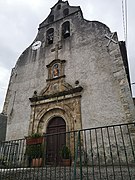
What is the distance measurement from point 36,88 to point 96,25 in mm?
5898

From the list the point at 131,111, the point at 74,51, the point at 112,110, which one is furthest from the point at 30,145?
the point at 74,51

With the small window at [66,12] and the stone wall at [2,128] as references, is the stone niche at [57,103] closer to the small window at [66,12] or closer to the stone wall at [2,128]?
the stone wall at [2,128]

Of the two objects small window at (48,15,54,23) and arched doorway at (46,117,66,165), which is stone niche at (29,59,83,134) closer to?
arched doorway at (46,117,66,165)

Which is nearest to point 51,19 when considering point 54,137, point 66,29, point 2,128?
point 66,29

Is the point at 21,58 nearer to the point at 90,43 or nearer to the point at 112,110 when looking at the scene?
the point at 90,43

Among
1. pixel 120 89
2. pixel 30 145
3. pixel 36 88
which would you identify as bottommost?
pixel 30 145

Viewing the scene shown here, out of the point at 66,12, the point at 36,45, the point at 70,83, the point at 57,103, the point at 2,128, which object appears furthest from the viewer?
the point at 66,12

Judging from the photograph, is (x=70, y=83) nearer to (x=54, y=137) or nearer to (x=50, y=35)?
(x=54, y=137)

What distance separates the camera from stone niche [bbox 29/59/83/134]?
29.2 ft

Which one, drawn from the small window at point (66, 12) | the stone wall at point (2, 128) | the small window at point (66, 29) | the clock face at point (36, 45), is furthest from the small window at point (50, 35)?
the stone wall at point (2, 128)

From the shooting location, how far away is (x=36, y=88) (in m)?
11.2

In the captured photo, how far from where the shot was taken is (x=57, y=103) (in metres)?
9.73

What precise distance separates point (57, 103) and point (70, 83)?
56.6 inches

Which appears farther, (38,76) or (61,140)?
(38,76)
